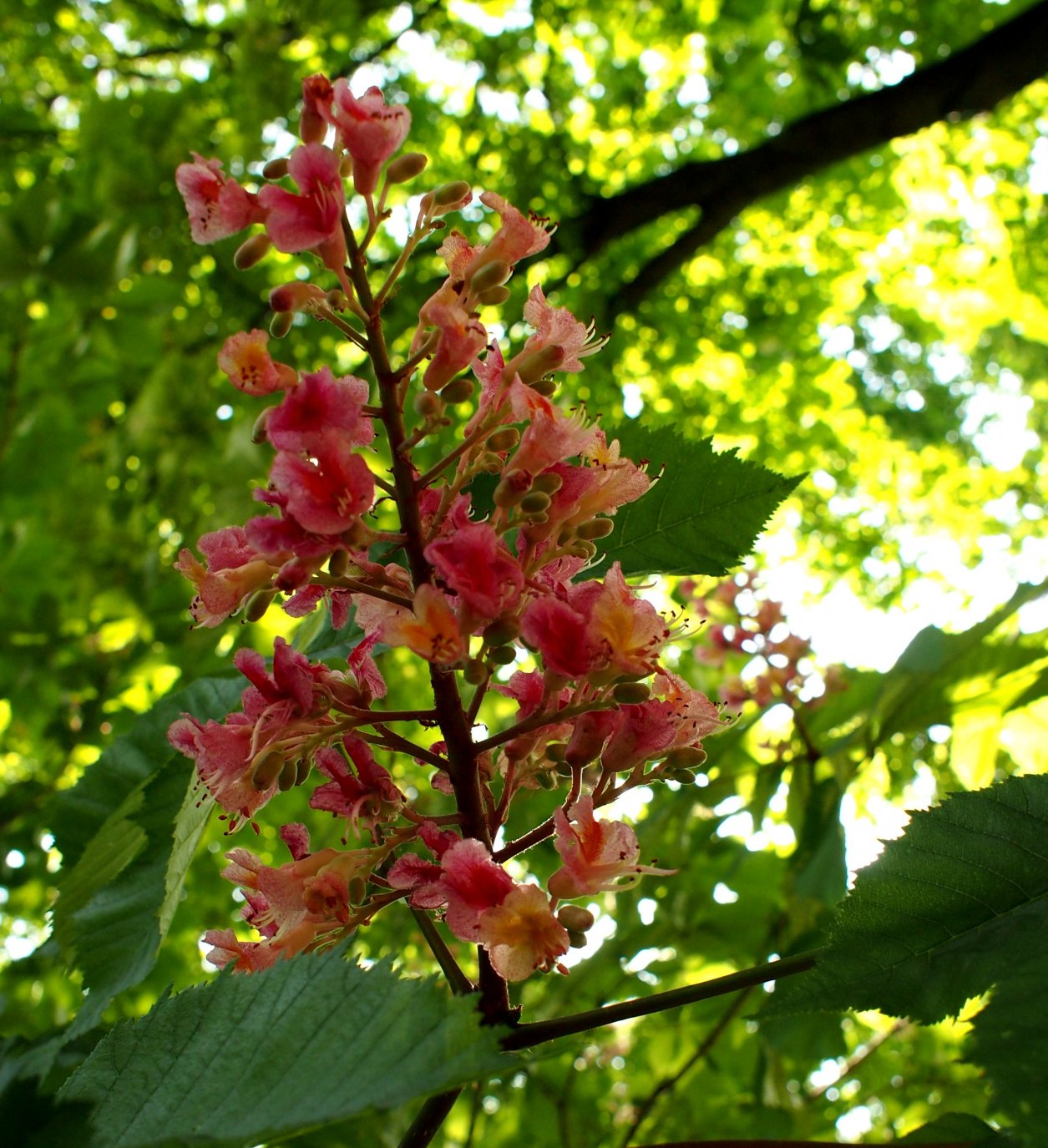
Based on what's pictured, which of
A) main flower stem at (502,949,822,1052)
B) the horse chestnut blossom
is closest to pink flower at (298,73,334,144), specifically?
the horse chestnut blossom

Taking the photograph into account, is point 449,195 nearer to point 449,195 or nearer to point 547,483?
point 449,195

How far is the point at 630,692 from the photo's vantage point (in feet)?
2.06

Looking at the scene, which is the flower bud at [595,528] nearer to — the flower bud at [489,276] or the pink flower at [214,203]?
the flower bud at [489,276]

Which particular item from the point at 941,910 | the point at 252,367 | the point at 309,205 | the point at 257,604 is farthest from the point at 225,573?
the point at 941,910

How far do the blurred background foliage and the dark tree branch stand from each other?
41 millimetres

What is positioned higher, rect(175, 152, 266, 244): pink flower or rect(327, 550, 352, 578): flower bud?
rect(175, 152, 266, 244): pink flower

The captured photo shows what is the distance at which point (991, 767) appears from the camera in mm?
1420

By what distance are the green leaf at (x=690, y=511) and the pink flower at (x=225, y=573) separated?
0.31m

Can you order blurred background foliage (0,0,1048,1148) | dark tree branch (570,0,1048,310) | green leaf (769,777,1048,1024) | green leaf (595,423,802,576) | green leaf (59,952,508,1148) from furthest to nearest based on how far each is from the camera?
dark tree branch (570,0,1048,310) < blurred background foliage (0,0,1048,1148) < green leaf (595,423,802,576) < green leaf (769,777,1048,1024) < green leaf (59,952,508,1148)

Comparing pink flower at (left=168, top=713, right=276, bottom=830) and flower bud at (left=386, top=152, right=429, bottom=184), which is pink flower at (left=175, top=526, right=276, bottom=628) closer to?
pink flower at (left=168, top=713, right=276, bottom=830)

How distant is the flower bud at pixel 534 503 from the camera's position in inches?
24.6

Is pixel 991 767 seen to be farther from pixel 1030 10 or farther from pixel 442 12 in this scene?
pixel 442 12

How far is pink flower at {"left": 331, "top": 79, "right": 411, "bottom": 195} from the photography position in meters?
0.66

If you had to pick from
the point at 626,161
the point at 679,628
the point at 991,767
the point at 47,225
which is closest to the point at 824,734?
the point at 991,767
